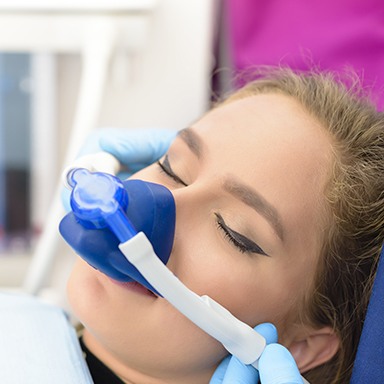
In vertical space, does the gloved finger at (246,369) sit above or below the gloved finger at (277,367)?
below

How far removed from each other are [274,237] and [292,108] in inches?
8.9

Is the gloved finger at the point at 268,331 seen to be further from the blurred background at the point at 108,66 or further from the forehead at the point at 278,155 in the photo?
the blurred background at the point at 108,66

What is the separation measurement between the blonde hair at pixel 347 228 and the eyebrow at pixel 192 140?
0.61 feet

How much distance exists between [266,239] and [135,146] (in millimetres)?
418

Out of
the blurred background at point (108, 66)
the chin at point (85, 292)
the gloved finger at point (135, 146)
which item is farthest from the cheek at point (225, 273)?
the blurred background at point (108, 66)

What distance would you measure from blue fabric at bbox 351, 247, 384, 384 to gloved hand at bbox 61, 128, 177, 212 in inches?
20.5

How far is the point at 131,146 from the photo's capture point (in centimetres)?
130

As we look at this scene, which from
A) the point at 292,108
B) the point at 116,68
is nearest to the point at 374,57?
the point at 292,108

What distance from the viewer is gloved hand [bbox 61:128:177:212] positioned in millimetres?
1297

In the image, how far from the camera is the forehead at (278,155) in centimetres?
99

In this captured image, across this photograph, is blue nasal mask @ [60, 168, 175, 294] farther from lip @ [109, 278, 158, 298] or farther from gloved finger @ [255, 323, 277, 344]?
gloved finger @ [255, 323, 277, 344]

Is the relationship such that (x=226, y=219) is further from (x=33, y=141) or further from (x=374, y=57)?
(x=33, y=141)

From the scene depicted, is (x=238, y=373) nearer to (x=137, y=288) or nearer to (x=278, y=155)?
(x=137, y=288)

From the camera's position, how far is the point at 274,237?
97 cm
